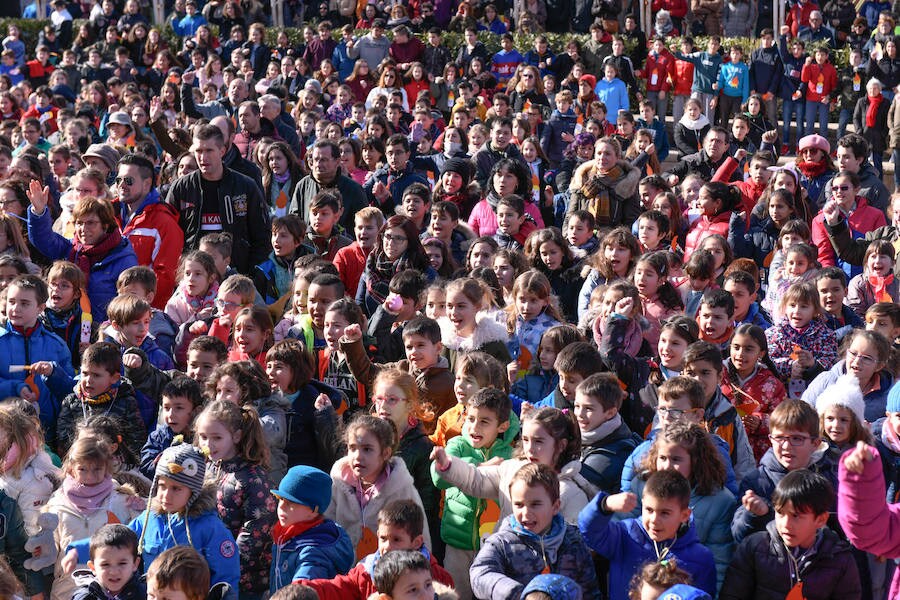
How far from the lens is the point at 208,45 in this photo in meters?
20.3

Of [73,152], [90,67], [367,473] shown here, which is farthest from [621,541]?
[90,67]

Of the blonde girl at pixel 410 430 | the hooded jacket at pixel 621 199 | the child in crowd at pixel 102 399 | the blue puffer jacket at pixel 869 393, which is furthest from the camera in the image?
the hooded jacket at pixel 621 199

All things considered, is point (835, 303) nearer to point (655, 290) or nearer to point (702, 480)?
point (655, 290)

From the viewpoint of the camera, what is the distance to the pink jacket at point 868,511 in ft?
13.4

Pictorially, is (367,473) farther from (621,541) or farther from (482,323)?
(482,323)

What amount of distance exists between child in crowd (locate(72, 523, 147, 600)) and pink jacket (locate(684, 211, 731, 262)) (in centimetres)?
558

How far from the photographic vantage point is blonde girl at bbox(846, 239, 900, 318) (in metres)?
8.50

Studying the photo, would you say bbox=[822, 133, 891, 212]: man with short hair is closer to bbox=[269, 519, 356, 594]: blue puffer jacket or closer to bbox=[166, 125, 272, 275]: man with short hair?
bbox=[166, 125, 272, 275]: man with short hair

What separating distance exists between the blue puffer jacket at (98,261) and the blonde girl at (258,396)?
2.14 m

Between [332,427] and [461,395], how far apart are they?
623mm

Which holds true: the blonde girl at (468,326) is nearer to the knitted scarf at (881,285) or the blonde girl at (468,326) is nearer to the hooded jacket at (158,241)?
the hooded jacket at (158,241)

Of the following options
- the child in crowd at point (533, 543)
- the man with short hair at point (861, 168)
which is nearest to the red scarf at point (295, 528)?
the child in crowd at point (533, 543)

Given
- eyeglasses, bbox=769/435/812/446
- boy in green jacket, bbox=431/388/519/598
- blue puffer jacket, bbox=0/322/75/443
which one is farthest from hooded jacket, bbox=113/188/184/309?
eyeglasses, bbox=769/435/812/446

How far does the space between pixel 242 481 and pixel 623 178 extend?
6036 mm
